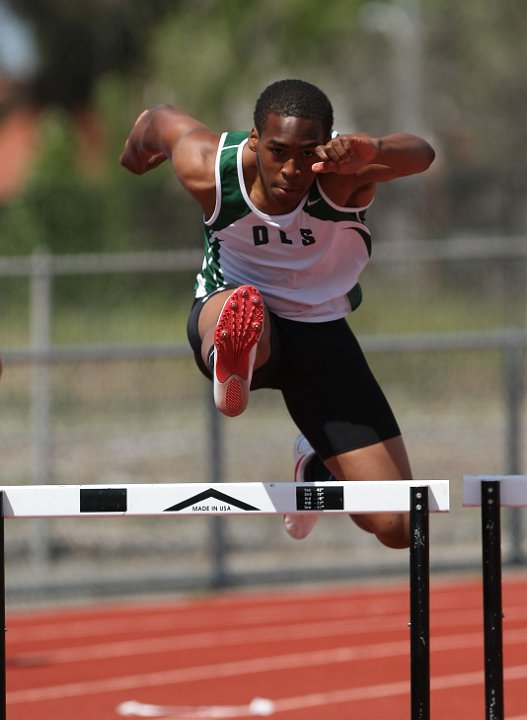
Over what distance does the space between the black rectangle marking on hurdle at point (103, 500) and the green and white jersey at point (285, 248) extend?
3.86 feet

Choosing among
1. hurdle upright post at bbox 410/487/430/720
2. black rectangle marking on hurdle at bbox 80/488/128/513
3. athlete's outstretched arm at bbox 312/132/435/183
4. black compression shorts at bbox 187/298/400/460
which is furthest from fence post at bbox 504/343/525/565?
black rectangle marking on hurdle at bbox 80/488/128/513

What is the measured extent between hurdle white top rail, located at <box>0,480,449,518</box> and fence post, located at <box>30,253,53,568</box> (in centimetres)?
559

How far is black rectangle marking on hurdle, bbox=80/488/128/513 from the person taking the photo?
12.9 ft

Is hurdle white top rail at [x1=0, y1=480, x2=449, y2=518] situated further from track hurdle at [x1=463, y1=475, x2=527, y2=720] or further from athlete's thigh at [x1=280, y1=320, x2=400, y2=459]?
athlete's thigh at [x1=280, y1=320, x2=400, y2=459]

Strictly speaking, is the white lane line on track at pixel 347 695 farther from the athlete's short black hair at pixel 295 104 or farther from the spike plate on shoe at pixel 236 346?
the athlete's short black hair at pixel 295 104

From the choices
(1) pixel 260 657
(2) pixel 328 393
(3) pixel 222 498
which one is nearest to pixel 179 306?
(1) pixel 260 657

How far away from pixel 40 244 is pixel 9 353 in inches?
228

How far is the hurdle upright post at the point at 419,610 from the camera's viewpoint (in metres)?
3.97

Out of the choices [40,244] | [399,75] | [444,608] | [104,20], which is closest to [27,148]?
[104,20]

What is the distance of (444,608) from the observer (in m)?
9.08

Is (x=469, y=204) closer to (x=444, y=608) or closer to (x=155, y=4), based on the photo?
(x=444, y=608)

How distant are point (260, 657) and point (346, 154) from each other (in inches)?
171

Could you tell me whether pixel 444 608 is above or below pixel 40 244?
below

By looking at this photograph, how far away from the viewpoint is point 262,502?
13.0ft
